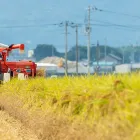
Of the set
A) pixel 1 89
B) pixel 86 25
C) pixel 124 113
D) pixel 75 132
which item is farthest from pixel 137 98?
pixel 86 25

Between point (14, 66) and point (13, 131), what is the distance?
15.5 meters

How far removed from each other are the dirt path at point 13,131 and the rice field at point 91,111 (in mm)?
179

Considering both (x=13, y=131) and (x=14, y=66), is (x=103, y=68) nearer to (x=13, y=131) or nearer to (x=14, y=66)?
(x=14, y=66)

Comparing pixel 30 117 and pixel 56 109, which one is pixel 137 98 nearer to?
pixel 56 109

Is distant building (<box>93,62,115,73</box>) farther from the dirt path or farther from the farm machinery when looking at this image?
the farm machinery

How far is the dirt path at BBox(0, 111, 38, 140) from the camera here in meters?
10.5

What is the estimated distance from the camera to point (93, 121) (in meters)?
7.27

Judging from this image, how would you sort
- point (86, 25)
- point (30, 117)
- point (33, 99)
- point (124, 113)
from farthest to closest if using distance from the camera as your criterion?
point (86, 25)
point (33, 99)
point (30, 117)
point (124, 113)

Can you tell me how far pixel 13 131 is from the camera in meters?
11.2

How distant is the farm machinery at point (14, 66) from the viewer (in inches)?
1024

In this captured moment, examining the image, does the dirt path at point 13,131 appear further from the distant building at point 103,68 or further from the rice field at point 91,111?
the distant building at point 103,68

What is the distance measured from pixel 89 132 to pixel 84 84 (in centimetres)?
198

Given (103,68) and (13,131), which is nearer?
(13,131)

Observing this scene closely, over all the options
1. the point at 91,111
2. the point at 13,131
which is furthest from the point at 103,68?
the point at 91,111
